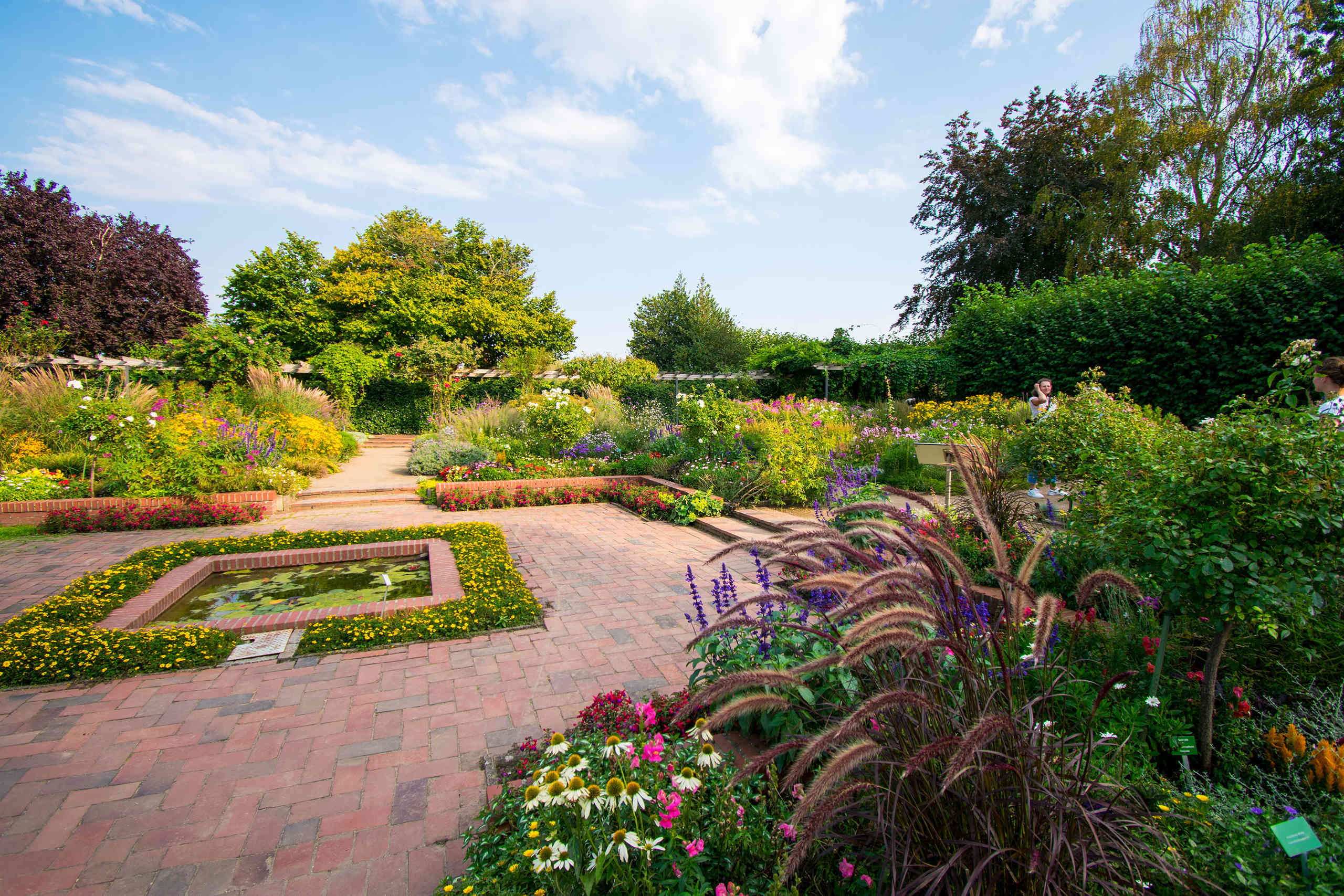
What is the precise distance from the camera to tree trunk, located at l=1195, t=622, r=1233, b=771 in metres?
1.82

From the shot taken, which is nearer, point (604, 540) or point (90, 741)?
point (90, 741)

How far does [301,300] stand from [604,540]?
25.9 metres

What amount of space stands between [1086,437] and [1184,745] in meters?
2.76

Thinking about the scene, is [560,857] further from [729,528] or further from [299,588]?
[729,528]

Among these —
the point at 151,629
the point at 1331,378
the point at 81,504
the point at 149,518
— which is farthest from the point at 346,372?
the point at 1331,378

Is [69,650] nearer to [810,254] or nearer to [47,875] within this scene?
[47,875]

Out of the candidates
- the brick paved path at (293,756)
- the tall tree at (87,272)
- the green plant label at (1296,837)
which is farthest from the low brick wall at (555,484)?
the tall tree at (87,272)

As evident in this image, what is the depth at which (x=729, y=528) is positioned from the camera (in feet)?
21.8

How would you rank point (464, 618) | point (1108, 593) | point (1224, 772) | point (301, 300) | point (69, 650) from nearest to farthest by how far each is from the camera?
point (1224, 772)
point (1108, 593)
point (69, 650)
point (464, 618)
point (301, 300)

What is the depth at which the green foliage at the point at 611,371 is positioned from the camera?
19297 millimetres

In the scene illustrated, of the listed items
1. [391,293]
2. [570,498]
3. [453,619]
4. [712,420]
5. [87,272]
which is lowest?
[570,498]

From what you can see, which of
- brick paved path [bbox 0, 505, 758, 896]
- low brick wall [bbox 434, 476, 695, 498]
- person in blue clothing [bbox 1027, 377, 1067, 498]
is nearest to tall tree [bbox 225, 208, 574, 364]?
low brick wall [bbox 434, 476, 695, 498]

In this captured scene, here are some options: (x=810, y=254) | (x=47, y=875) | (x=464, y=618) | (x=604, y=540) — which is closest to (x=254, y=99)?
(x=604, y=540)

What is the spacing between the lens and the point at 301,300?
83.5 ft
